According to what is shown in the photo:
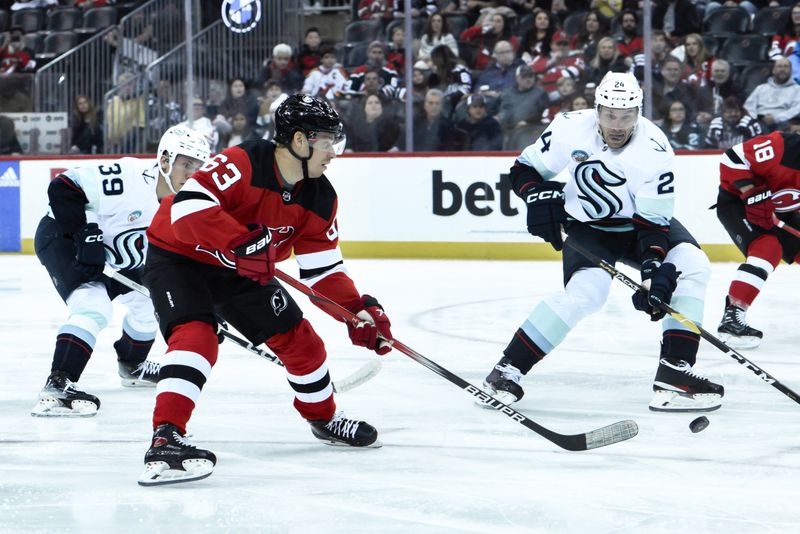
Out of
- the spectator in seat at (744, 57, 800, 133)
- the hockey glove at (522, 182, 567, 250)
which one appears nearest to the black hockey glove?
the hockey glove at (522, 182, 567, 250)

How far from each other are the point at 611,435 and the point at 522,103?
5.22m

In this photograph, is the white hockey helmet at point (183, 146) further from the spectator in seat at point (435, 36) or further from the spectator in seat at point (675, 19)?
the spectator in seat at point (435, 36)

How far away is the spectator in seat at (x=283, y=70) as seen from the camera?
879 cm

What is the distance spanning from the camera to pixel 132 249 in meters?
3.85

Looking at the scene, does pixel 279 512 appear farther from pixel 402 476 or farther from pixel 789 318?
pixel 789 318

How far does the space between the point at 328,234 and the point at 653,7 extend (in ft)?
17.3

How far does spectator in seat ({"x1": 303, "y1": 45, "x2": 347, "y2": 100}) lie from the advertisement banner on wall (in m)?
2.44

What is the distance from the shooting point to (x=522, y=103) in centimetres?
798

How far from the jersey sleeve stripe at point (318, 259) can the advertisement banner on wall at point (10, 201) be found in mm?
6927

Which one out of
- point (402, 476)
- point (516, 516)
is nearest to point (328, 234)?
point (402, 476)

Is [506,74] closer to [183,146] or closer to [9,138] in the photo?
[9,138]

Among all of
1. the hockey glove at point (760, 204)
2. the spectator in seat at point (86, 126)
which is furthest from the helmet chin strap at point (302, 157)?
the spectator in seat at point (86, 126)

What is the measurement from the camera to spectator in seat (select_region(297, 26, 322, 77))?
8.88 metres

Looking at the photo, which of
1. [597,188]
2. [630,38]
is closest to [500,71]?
[630,38]
